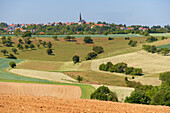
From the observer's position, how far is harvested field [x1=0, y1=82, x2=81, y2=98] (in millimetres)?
50772

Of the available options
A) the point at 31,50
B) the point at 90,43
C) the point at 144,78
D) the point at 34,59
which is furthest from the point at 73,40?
the point at 144,78

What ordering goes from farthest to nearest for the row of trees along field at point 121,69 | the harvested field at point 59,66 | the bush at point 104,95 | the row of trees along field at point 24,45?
1. the row of trees along field at point 24,45
2. the harvested field at point 59,66
3. the row of trees along field at point 121,69
4. the bush at point 104,95

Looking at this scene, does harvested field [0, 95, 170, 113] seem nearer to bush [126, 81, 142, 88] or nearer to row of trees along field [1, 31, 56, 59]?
bush [126, 81, 142, 88]

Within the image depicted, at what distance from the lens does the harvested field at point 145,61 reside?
87.9 meters

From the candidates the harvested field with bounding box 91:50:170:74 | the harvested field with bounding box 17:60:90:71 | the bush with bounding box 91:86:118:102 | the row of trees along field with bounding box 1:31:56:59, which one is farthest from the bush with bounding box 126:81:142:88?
the row of trees along field with bounding box 1:31:56:59

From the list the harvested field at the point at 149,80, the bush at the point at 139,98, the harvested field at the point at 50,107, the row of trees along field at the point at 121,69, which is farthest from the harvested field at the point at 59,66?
the harvested field at the point at 50,107

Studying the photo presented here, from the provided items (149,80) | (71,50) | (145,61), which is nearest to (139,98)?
(149,80)

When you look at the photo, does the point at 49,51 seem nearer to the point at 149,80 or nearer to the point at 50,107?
the point at 149,80

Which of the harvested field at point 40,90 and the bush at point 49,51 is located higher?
the bush at point 49,51

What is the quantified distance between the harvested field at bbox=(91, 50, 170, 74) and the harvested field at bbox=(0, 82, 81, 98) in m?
37.4

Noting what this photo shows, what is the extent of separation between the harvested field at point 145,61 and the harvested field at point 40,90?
37391mm

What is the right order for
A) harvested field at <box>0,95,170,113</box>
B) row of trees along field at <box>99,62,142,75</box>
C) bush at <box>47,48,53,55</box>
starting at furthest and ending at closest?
1. bush at <box>47,48,53,55</box>
2. row of trees along field at <box>99,62,142,75</box>
3. harvested field at <box>0,95,170,113</box>

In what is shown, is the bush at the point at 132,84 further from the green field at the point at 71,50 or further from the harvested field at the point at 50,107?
the green field at the point at 71,50

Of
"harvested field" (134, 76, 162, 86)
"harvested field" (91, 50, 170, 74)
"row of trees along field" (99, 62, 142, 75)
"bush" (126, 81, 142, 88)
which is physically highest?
"harvested field" (91, 50, 170, 74)
